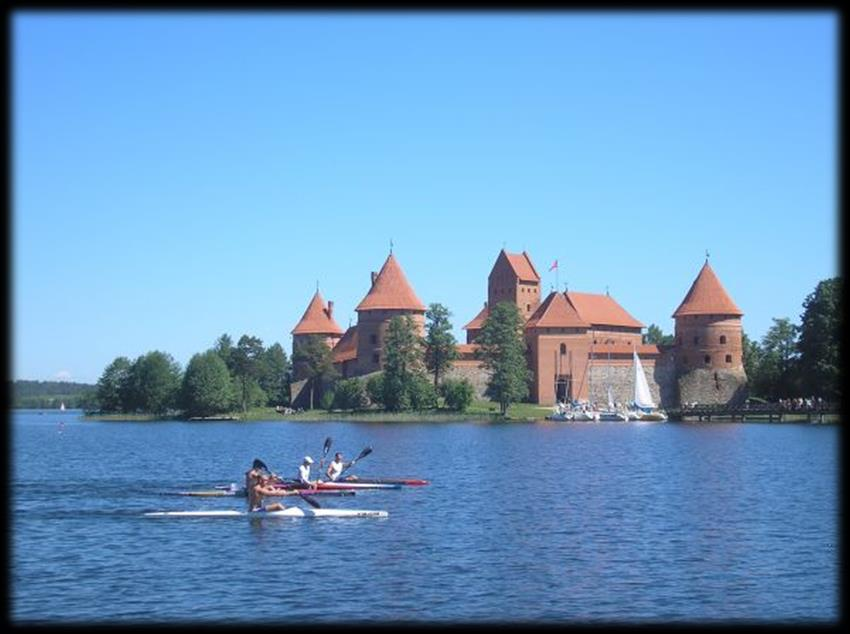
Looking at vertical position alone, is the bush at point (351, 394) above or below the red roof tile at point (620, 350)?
below

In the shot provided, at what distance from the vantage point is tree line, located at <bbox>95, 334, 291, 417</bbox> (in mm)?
98938

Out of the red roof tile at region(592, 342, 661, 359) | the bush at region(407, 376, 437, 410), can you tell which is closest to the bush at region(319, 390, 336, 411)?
the bush at region(407, 376, 437, 410)

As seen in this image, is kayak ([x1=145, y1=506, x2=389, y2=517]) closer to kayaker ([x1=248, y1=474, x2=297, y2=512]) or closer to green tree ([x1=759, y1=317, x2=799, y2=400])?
kayaker ([x1=248, y1=474, x2=297, y2=512])

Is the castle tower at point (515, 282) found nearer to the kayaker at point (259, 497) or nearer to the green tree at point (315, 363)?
the green tree at point (315, 363)

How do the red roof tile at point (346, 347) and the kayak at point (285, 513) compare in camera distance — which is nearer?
the kayak at point (285, 513)

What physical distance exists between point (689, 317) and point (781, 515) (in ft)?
233

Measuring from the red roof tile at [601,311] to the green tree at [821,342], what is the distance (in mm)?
27835

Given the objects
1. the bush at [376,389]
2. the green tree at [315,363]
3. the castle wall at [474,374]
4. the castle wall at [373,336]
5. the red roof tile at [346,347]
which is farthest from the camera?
the red roof tile at [346,347]

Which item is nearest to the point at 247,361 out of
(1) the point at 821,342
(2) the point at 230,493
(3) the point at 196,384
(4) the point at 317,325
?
(4) the point at 317,325

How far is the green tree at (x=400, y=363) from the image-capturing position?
8894 cm

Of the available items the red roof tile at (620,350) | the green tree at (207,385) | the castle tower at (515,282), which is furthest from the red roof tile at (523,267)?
the green tree at (207,385)

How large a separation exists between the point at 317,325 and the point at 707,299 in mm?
39190

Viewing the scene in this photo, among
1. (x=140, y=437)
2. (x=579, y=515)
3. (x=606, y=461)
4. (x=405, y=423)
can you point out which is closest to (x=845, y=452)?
(x=579, y=515)

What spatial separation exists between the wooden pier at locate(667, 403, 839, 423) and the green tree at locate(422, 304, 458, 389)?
1983 cm
